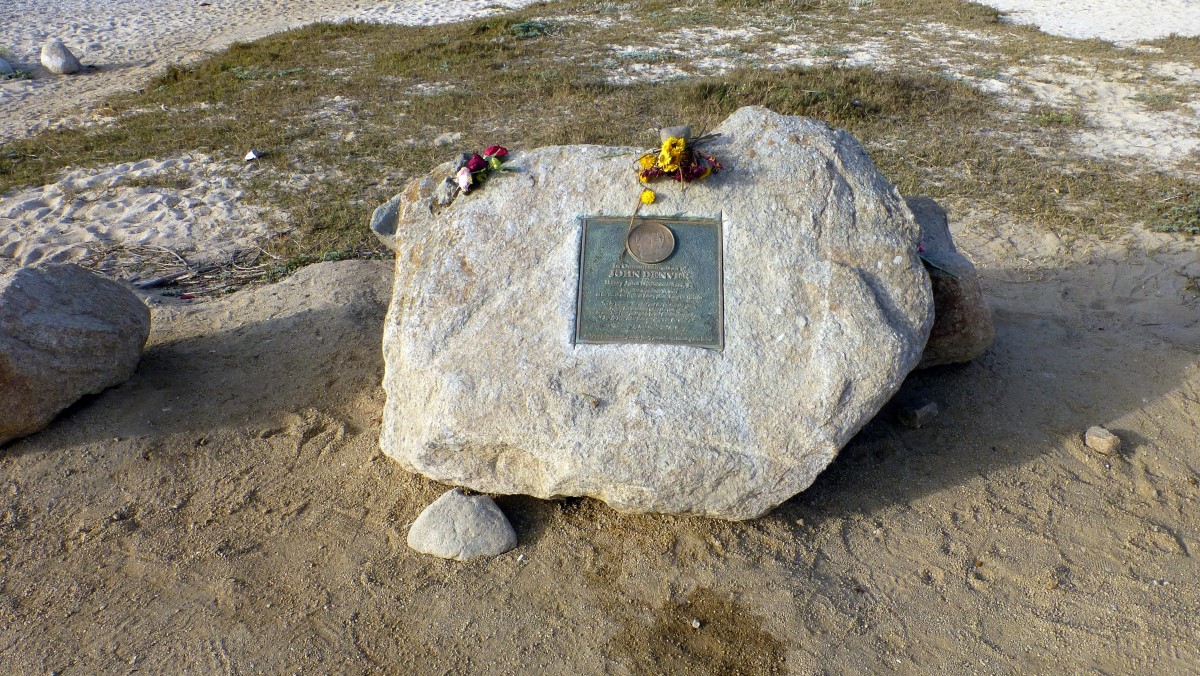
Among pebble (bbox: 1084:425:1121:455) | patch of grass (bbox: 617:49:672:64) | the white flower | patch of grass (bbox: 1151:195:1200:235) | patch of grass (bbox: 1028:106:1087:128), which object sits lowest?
patch of grass (bbox: 1151:195:1200:235)

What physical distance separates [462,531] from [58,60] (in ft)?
39.2

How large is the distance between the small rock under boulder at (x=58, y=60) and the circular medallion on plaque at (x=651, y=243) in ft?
38.3

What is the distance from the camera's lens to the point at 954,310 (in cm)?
396

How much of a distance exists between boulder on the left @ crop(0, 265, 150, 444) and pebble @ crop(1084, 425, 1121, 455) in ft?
16.6

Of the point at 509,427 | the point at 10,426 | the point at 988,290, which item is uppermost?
the point at 509,427

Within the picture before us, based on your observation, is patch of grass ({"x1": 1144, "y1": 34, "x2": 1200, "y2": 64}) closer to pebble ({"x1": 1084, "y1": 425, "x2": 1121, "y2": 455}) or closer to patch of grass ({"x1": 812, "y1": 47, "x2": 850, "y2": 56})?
patch of grass ({"x1": 812, "y1": 47, "x2": 850, "y2": 56})

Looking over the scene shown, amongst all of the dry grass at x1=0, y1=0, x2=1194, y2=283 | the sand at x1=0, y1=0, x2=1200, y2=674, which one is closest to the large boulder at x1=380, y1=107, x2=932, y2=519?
the sand at x1=0, y1=0, x2=1200, y2=674

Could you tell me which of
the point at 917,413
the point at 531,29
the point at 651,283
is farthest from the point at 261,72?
the point at 917,413

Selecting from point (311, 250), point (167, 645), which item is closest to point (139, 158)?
point (311, 250)

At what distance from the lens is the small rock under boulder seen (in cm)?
1116

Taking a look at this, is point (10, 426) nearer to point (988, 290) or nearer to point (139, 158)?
point (139, 158)

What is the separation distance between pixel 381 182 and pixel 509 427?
15.7 ft

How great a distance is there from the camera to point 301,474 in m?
3.72

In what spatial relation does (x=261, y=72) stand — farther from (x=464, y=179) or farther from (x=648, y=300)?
(x=648, y=300)
